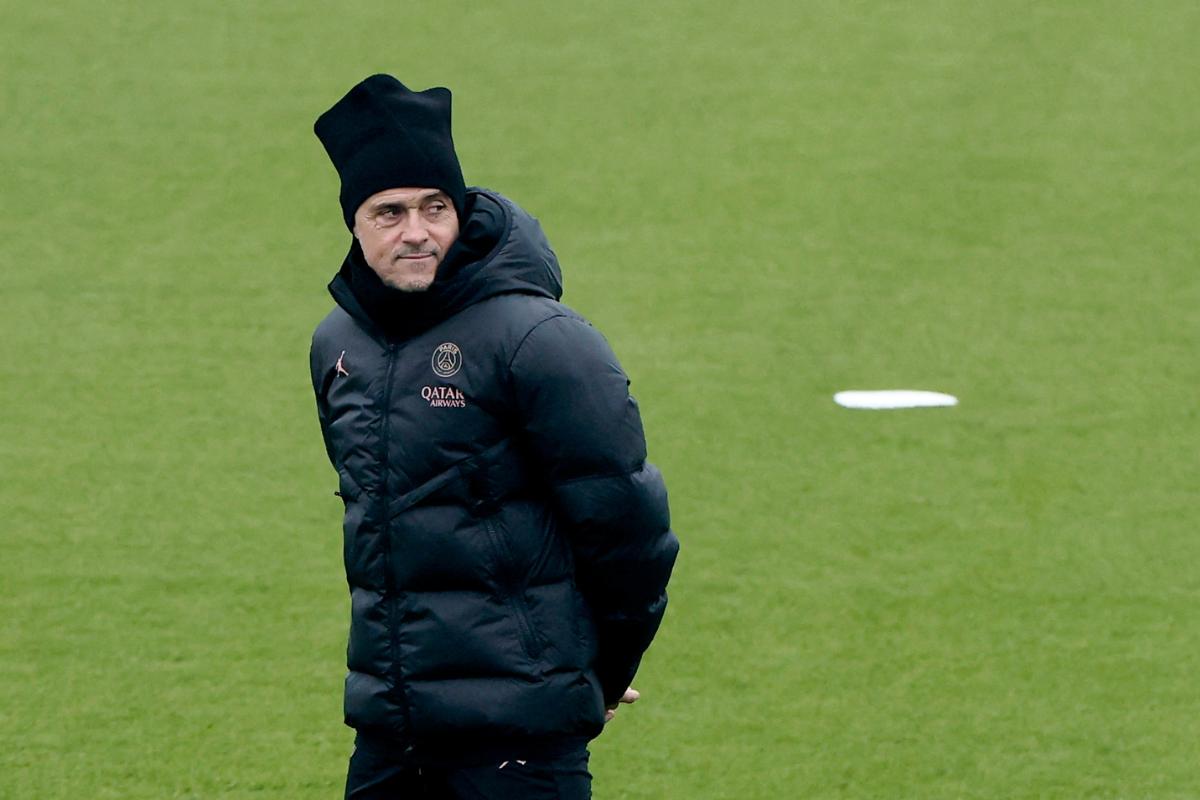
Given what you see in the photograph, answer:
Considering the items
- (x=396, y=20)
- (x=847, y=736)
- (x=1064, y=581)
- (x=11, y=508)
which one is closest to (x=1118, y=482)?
(x=1064, y=581)

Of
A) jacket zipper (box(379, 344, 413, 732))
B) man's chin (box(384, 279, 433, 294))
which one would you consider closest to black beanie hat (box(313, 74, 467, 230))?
man's chin (box(384, 279, 433, 294))

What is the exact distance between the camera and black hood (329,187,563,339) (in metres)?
2.95

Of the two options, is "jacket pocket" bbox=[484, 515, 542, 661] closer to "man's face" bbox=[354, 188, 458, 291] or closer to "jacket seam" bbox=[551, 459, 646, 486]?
"jacket seam" bbox=[551, 459, 646, 486]

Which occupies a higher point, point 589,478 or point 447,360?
point 447,360

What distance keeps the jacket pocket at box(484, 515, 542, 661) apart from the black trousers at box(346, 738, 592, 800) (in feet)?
0.59

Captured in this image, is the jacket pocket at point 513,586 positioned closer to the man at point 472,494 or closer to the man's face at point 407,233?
the man at point 472,494

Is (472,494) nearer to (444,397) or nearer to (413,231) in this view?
(444,397)

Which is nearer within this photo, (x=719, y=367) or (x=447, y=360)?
(x=447, y=360)

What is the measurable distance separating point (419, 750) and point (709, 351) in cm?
447

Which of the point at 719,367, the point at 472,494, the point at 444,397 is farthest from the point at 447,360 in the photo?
the point at 719,367

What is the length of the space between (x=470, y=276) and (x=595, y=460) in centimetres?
34

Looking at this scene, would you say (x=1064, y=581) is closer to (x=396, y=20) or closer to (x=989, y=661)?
(x=989, y=661)

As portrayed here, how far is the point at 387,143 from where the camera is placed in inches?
117

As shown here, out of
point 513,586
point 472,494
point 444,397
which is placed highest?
point 444,397
